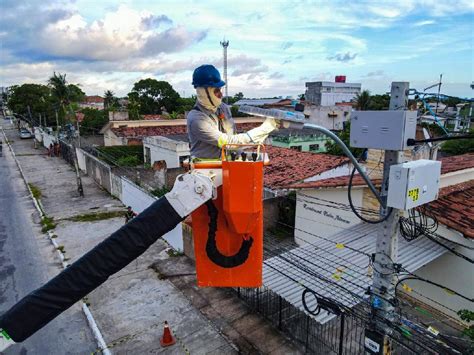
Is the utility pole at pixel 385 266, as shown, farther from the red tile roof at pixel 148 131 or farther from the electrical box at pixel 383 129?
the red tile roof at pixel 148 131

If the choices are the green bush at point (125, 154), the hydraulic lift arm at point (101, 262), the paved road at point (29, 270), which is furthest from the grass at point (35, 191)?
the hydraulic lift arm at point (101, 262)

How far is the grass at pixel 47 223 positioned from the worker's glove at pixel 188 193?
56.2 ft

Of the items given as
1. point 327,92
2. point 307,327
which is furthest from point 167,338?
point 327,92

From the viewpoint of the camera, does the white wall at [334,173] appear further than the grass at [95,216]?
No

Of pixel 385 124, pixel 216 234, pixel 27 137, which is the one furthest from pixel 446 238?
pixel 27 137

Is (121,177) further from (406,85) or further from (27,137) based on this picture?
(27,137)

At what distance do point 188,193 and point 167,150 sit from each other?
75.8ft

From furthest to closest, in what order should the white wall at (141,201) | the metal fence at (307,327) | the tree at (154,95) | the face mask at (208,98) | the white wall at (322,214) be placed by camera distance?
the tree at (154,95) → the white wall at (141,201) → the white wall at (322,214) → the metal fence at (307,327) → the face mask at (208,98)

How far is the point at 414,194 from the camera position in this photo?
14.1 feet

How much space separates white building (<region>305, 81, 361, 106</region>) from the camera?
71769mm

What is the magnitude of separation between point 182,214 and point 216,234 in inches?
24.7

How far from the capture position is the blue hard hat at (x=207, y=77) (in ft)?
12.4

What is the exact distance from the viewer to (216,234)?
3773 mm

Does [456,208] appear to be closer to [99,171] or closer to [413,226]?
[413,226]
